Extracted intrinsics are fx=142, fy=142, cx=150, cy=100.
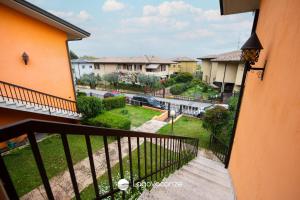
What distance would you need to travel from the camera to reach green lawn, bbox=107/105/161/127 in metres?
11.0

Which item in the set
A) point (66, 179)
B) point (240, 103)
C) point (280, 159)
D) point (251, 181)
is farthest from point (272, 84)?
point (66, 179)

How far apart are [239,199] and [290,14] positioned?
3.45 metres

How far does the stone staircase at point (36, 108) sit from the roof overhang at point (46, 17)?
364 cm

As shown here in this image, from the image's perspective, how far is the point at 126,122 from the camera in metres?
8.48

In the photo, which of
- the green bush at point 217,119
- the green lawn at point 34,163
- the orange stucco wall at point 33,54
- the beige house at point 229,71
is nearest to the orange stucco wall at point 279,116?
the green bush at point 217,119

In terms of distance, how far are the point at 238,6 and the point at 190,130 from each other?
7.61 m

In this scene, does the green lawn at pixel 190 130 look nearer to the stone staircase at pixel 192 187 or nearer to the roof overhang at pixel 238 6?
the stone staircase at pixel 192 187

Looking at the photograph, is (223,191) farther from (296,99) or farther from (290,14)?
(290,14)

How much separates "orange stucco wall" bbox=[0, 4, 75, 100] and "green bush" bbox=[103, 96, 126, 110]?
15.4ft

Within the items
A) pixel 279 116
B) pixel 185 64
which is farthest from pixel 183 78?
pixel 279 116

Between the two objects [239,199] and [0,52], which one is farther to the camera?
[0,52]

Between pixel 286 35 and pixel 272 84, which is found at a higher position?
pixel 286 35

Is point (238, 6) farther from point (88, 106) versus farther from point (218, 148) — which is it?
point (88, 106)

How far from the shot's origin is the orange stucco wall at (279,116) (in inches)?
56.1
